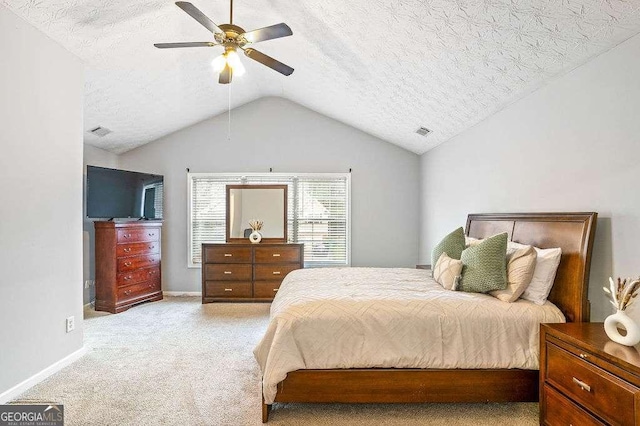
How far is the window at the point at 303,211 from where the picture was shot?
19.0ft

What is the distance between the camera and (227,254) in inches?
204

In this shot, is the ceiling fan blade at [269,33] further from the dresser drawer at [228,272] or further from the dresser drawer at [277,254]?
the dresser drawer at [228,272]

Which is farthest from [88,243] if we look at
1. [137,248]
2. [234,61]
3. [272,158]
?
[234,61]

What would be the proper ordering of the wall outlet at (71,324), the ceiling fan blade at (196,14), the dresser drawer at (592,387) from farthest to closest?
the wall outlet at (71,324) → the ceiling fan blade at (196,14) → the dresser drawer at (592,387)

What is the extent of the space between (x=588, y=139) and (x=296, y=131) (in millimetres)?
4067

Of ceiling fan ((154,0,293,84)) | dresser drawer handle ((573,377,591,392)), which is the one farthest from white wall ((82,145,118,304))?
dresser drawer handle ((573,377,591,392))

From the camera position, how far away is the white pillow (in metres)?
2.47

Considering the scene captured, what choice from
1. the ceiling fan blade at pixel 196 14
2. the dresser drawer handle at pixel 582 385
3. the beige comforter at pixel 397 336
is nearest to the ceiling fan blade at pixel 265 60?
the ceiling fan blade at pixel 196 14

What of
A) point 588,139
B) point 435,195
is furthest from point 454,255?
point 435,195

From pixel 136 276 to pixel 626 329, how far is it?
201 inches

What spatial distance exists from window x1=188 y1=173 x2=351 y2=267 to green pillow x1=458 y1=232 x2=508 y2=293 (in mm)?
3166

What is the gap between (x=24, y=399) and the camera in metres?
2.50

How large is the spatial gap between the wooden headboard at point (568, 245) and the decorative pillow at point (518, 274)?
20 cm

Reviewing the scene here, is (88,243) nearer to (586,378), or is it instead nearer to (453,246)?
(453,246)
